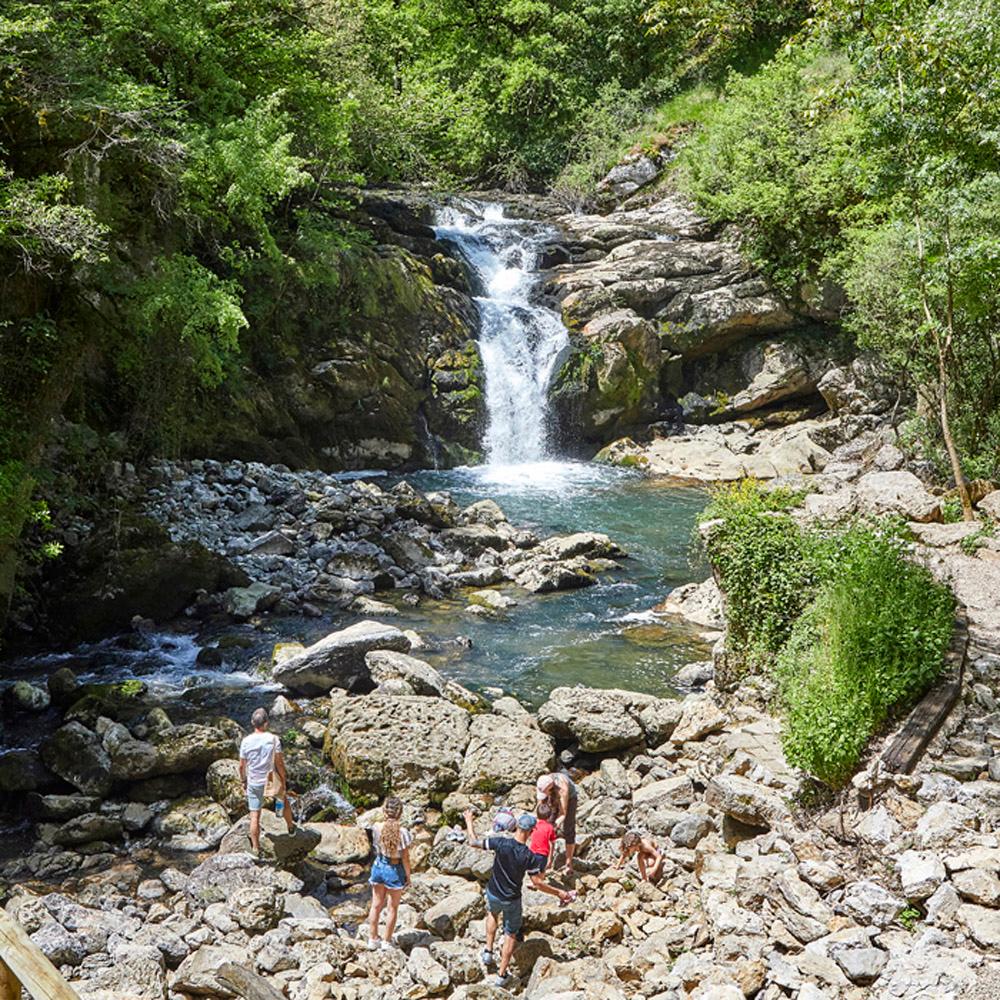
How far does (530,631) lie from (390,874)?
7603mm

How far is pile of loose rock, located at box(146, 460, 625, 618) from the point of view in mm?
16062

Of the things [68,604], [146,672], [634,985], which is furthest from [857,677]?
[68,604]

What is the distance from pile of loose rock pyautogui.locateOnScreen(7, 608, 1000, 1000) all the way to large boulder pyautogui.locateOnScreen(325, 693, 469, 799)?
0.09 feet

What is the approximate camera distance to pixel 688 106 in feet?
126

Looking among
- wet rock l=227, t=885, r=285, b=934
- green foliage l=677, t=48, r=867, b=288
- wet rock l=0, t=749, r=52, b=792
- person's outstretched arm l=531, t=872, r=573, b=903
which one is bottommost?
person's outstretched arm l=531, t=872, r=573, b=903

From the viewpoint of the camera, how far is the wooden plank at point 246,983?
19.0 feet

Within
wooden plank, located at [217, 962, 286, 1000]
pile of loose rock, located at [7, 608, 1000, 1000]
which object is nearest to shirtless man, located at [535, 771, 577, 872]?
pile of loose rock, located at [7, 608, 1000, 1000]

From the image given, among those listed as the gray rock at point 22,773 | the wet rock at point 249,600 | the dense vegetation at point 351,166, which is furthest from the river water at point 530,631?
the dense vegetation at point 351,166

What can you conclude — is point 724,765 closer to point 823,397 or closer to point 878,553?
point 878,553

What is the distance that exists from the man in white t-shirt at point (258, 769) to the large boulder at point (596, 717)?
11.8 feet

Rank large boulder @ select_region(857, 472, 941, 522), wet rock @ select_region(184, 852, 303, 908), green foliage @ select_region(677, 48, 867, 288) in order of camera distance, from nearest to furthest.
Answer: wet rock @ select_region(184, 852, 303, 908), large boulder @ select_region(857, 472, 941, 522), green foliage @ select_region(677, 48, 867, 288)

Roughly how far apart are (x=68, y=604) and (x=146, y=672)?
2079mm

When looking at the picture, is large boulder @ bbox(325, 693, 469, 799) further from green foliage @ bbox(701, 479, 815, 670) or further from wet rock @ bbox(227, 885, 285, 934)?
green foliage @ bbox(701, 479, 815, 670)

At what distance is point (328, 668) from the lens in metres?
11.9
